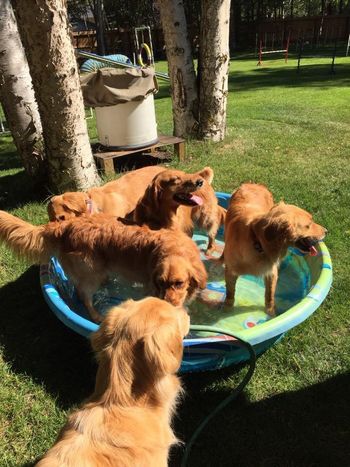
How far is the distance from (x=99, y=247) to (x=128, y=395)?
2342mm

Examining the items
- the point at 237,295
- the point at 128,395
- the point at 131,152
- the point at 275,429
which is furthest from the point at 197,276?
the point at 131,152

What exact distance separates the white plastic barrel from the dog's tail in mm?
4952

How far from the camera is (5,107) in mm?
7469

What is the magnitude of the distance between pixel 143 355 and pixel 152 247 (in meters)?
2.03

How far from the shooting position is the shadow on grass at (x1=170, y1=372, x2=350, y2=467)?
10.7ft

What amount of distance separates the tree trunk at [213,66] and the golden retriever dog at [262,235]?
5046 millimetres

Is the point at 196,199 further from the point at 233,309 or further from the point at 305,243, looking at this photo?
the point at 305,243

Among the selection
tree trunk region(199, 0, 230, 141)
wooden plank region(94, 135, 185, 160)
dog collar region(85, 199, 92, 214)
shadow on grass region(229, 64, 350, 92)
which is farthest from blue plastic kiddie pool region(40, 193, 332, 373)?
shadow on grass region(229, 64, 350, 92)

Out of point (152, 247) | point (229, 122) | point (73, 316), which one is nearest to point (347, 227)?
point (152, 247)

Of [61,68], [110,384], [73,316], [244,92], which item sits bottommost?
[244,92]

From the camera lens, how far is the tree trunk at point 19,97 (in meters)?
7.00

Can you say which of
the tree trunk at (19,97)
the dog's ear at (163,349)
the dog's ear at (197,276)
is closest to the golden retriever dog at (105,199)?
the dog's ear at (197,276)

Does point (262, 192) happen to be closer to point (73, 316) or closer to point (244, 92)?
point (73, 316)

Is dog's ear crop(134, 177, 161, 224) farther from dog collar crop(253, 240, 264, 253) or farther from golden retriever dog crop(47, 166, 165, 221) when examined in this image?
dog collar crop(253, 240, 264, 253)
